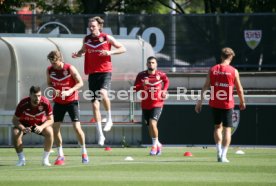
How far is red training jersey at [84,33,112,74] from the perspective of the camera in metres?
18.3

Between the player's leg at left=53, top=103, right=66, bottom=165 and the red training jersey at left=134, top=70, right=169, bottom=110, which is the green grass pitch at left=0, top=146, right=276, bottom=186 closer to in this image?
the player's leg at left=53, top=103, right=66, bottom=165

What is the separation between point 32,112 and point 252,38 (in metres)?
14.3

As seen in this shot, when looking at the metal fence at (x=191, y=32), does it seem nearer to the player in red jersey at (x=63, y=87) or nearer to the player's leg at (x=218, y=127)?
the player's leg at (x=218, y=127)

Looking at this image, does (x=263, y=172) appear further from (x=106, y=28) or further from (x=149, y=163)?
(x=106, y=28)

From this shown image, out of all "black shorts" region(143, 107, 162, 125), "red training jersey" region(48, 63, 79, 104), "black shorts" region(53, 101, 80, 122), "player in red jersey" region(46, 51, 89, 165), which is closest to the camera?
"player in red jersey" region(46, 51, 89, 165)

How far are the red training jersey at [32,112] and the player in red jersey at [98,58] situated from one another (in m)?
1.69

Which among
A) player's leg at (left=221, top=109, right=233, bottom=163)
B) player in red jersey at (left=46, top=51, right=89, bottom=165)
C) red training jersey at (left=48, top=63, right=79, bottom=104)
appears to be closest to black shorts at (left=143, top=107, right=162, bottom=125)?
player's leg at (left=221, top=109, right=233, bottom=163)

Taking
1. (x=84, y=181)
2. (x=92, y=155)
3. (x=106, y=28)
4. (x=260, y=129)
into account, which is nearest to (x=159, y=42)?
(x=106, y=28)

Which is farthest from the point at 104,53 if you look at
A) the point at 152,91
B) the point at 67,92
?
the point at 152,91

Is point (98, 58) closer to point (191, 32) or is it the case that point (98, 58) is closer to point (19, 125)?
point (19, 125)

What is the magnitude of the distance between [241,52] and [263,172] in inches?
561

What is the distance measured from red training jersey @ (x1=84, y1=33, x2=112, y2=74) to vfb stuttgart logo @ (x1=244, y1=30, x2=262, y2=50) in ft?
39.8

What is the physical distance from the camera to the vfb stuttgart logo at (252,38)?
29.9m

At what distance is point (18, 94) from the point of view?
2398 centimetres
